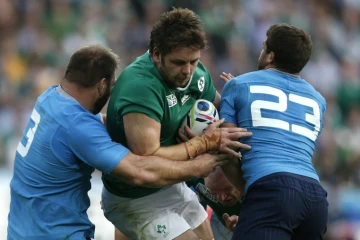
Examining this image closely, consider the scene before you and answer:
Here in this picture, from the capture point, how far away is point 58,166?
6059 mm

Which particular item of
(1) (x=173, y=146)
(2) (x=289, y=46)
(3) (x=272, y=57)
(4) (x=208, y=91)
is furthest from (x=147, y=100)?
(2) (x=289, y=46)

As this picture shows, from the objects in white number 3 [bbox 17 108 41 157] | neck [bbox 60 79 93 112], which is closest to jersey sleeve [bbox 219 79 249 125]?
neck [bbox 60 79 93 112]

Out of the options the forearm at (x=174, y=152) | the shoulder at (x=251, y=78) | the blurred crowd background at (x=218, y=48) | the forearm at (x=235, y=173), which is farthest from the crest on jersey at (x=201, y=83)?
the blurred crowd background at (x=218, y=48)

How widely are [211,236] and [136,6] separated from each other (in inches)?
287

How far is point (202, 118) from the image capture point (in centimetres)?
634

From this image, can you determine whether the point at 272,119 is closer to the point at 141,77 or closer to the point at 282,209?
the point at 282,209

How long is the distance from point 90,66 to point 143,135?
69 centimetres

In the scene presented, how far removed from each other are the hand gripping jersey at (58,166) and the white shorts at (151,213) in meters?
0.50

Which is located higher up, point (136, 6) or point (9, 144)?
point (136, 6)

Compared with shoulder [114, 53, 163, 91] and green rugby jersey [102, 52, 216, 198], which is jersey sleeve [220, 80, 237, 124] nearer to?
green rugby jersey [102, 52, 216, 198]

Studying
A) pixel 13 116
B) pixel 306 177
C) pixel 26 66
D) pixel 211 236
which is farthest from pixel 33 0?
pixel 306 177

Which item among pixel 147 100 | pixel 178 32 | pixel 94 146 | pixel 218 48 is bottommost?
pixel 218 48

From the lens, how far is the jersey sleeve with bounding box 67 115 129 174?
592 cm

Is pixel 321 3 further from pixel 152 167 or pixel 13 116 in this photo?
pixel 152 167
